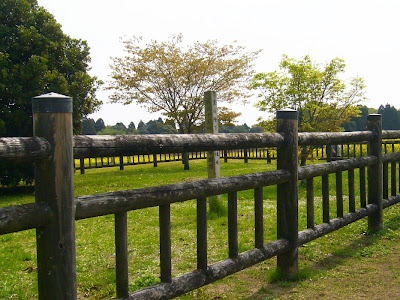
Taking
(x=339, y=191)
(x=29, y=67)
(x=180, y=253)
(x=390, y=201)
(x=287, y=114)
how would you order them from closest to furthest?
(x=287, y=114) < (x=339, y=191) < (x=180, y=253) < (x=390, y=201) < (x=29, y=67)

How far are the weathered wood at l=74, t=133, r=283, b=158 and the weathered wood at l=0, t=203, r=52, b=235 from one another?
337mm

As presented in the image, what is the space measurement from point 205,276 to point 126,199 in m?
0.94

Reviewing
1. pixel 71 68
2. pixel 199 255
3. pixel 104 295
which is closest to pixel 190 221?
pixel 104 295

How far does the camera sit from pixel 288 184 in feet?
12.7

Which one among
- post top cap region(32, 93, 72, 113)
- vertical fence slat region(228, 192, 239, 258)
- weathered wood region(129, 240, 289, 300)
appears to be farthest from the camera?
vertical fence slat region(228, 192, 239, 258)

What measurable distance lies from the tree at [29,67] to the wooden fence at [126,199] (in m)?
11.3

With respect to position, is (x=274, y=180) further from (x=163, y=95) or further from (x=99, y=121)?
(x=99, y=121)

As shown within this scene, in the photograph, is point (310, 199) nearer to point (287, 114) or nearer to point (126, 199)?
point (287, 114)

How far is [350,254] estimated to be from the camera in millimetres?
4809

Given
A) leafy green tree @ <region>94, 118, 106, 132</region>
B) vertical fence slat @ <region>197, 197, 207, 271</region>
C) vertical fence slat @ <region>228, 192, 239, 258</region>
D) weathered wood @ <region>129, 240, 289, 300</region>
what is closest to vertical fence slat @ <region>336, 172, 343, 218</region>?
weathered wood @ <region>129, 240, 289, 300</region>

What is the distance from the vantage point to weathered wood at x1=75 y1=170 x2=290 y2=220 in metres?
2.24

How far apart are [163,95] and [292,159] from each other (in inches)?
831

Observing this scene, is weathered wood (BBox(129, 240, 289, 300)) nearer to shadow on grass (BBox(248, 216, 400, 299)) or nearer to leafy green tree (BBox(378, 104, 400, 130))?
shadow on grass (BBox(248, 216, 400, 299))

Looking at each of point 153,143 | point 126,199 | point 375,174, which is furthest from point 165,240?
point 375,174
